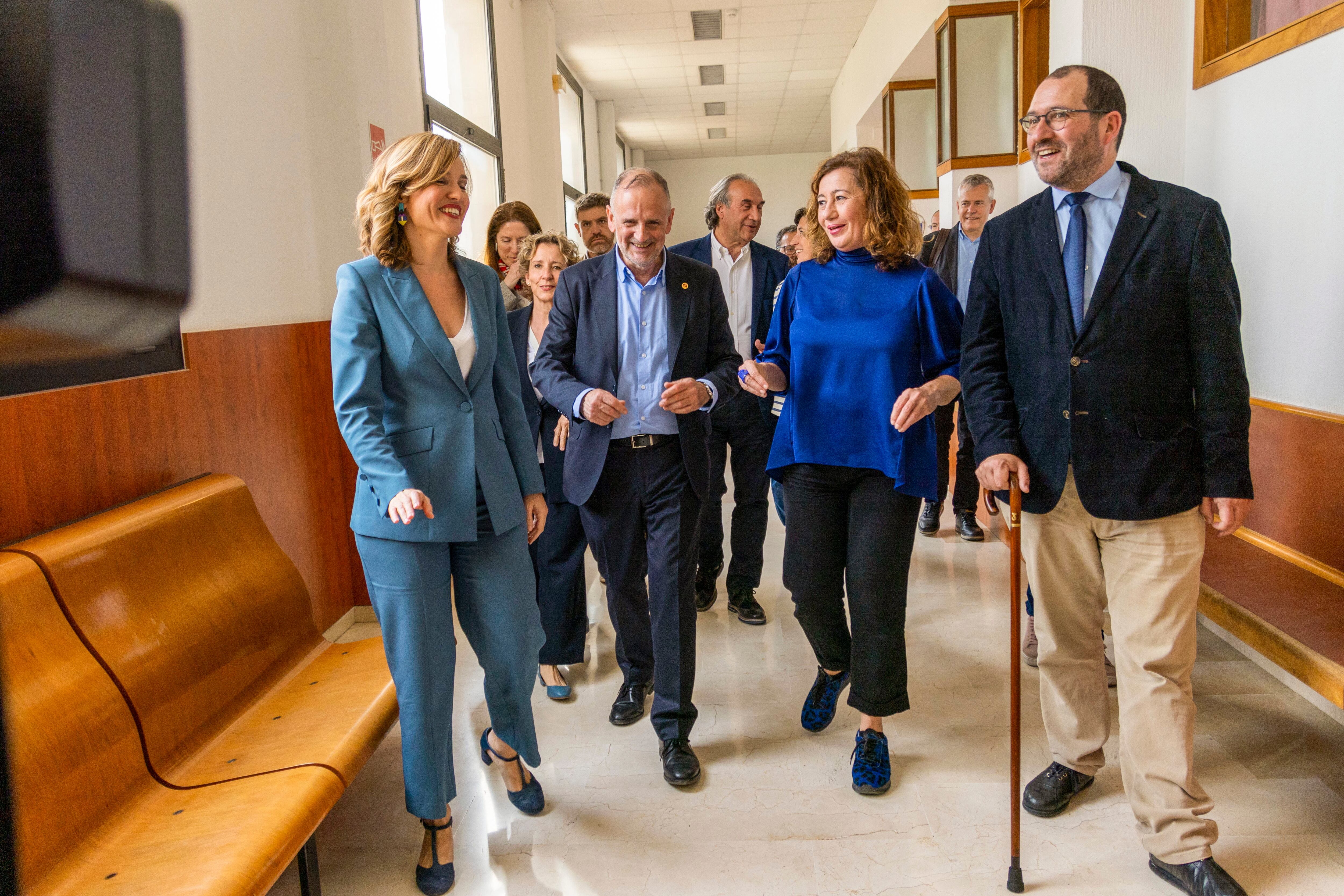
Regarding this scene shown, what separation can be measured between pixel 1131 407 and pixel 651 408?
1.18 m

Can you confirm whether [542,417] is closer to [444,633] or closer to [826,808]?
[444,633]

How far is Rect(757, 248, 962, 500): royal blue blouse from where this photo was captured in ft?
7.68

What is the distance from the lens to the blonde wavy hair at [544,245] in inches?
129

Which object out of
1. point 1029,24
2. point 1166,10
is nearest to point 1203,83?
point 1166,10

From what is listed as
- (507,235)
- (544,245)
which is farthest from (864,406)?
(507,235)

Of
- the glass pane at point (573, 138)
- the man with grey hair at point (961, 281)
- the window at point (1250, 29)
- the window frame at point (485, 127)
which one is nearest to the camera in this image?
the window at point (1250, 29)

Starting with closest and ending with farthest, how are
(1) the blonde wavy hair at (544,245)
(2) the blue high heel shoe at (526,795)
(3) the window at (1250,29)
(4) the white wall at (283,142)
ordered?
1. (2) the blue high heel shoe at (526,795)
2. (3) the window at (1250,29)
3. (4) the white wall at (283,142)
4. (1) the blonde wavy hair at (544,245)

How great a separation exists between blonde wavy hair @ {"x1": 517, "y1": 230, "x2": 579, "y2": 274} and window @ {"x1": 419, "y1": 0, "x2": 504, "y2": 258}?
3.12 m

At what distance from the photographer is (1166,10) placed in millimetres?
3576

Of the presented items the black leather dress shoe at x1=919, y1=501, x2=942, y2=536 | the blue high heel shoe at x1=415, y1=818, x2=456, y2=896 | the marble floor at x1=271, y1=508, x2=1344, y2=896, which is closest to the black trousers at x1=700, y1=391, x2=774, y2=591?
the marble floor at x1=271, y1=508, x2=1344, y2=896

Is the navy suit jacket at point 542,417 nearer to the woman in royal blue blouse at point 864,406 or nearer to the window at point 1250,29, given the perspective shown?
the woman in royal blue blouse at point 864,406

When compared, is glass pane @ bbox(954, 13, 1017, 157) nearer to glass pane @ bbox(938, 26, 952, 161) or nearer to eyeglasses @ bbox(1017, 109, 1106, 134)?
glass pane @ bbox(938, 26, 952, 161)

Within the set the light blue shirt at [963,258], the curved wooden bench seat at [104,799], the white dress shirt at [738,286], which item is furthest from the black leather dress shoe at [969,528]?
the curved wooden bench seat at [104,799]

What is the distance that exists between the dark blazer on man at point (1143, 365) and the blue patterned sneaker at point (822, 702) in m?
0.93
